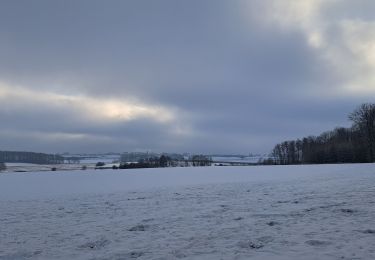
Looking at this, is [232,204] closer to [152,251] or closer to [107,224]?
[107,224]

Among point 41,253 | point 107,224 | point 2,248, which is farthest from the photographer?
point 107,224

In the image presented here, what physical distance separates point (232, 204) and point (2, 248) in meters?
10.1

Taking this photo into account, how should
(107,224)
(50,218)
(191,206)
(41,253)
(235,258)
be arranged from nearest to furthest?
(235,258) < (41,253) < (107,224) < (50,218) < (191,206)

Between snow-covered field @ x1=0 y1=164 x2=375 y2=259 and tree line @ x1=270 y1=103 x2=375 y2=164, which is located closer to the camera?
snow-covered field @ x1=0 y1=164 x2=375 y2=259

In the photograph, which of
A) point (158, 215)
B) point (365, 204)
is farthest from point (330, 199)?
point (158, 215)

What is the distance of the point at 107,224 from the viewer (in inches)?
638

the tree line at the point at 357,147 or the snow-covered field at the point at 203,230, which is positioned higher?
the tree line at the point at 357,147

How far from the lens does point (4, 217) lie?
2048 cm

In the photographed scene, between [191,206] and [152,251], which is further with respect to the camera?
[191,206]

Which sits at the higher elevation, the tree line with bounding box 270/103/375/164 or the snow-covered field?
the tree line with bounding box 270/103/375/164

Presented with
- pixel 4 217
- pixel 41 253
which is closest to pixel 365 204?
pixel 41 253

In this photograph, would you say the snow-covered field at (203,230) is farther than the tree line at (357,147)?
No

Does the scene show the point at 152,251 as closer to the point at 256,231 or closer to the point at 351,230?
the point at 256,231

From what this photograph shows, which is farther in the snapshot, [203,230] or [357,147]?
[357,147]
